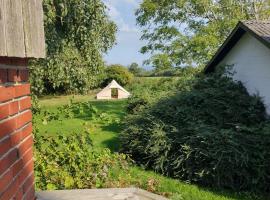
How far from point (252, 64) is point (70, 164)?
242 inches

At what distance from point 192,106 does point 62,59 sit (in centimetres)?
326

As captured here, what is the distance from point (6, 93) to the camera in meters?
2.44

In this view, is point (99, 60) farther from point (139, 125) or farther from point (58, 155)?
point (58, 155)

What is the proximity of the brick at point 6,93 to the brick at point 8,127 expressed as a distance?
126 millimetres

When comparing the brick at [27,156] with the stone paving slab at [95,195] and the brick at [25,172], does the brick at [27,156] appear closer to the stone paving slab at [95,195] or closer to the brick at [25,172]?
the brick at [25,172]

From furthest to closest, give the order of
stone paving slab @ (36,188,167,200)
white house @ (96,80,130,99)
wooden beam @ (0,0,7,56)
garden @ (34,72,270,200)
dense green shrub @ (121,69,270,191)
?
white house @ (96,80,130,99) → dense green shrub @ (121,69,270,191) → garden @ (34,72,270,200) → stone paving slab @ (36,188,167,200) → wooden beam @ (0,0,7,56)

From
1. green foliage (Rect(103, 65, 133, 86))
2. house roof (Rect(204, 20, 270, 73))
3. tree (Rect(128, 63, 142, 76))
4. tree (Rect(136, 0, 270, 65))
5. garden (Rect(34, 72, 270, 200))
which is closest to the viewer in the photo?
garden (Rect(34, 72, 270, 200))

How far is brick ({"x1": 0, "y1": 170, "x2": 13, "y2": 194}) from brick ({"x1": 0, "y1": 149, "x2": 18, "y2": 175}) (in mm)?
28

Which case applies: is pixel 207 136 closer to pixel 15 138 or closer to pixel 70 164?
pixel 70 164

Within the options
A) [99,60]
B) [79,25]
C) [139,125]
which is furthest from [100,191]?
[99,60]

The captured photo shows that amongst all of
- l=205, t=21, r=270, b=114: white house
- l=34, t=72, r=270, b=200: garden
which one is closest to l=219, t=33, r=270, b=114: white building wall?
l=205, t=21, r=270, b=114: white house

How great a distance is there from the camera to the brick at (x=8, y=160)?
92.8 inches

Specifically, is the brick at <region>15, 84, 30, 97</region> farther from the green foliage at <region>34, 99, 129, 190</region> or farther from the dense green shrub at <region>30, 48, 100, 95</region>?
the dense green shrub at <region>30, 48, 100, 95</region>

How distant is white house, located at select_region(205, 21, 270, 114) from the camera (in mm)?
10352
